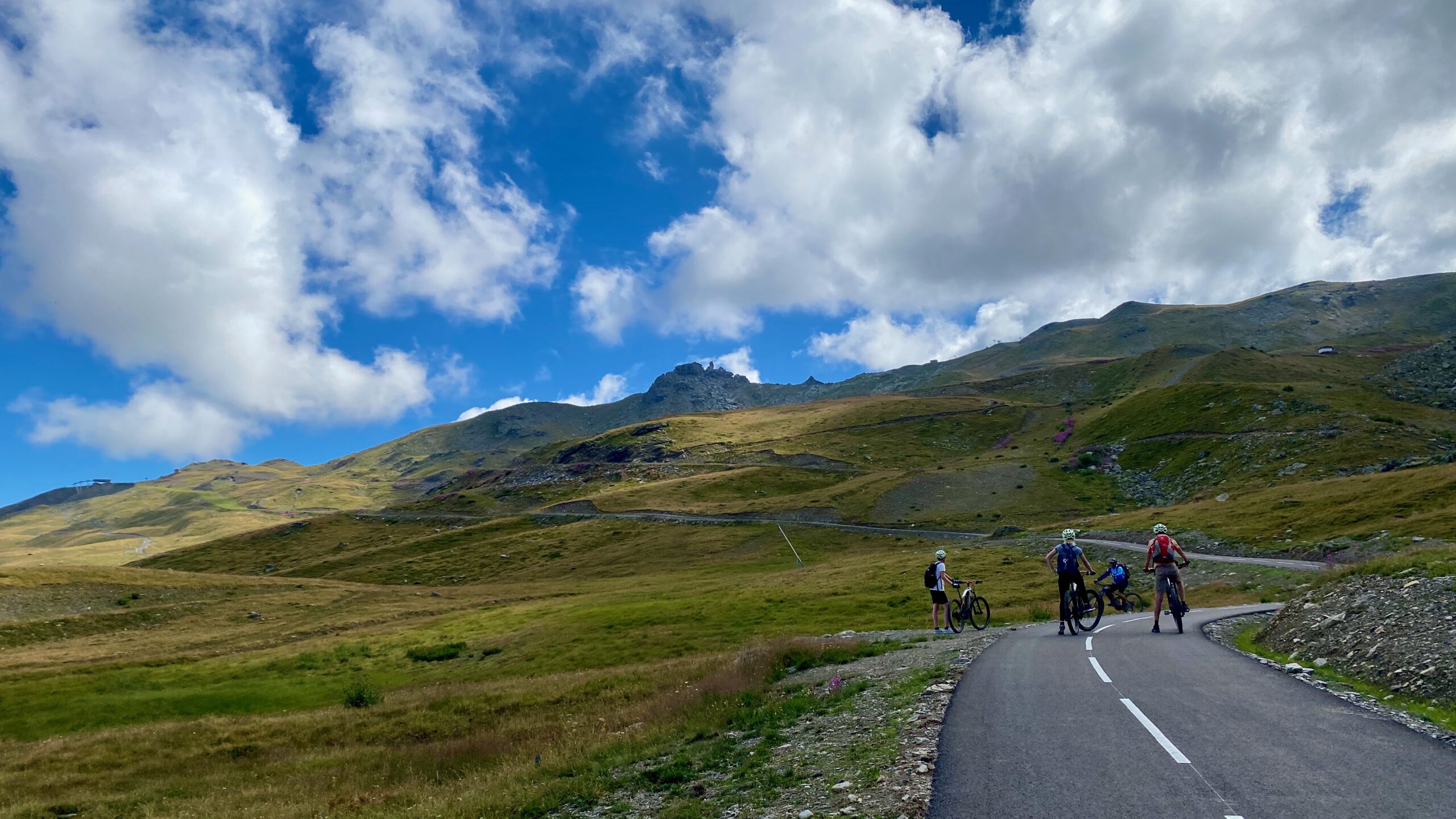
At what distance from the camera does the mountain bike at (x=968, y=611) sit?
29.4m

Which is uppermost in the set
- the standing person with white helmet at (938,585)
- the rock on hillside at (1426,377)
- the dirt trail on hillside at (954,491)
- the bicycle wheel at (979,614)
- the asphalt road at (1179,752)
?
the rock on hillside at (1426,377)

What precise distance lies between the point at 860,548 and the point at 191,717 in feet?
244

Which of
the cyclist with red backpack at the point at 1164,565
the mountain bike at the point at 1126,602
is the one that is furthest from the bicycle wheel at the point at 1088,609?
the mountain bike at the point at 1126,602

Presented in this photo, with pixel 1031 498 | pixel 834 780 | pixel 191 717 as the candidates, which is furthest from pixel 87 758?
pixel 1031 498

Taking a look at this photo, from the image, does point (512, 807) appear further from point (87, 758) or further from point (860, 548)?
point (860, 548)

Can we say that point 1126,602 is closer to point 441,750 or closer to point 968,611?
point 968,611

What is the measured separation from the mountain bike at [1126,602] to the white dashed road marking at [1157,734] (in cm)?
1725

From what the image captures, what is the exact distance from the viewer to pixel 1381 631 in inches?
608

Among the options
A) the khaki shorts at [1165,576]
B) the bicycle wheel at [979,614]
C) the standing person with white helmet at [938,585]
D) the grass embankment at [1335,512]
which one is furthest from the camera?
the grass embankment at [1335,512]

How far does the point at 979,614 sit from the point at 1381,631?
632 inches

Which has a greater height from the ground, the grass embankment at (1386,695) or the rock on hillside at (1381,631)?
the rock on hillside at (1381,631)

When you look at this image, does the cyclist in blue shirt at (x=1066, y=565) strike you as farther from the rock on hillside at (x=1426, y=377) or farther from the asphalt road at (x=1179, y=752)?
the rock on hillside at (x=1426, y=377)

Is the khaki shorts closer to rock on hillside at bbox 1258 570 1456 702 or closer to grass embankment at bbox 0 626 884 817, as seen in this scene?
rock on hillside at bbox 1258 570 1456 702

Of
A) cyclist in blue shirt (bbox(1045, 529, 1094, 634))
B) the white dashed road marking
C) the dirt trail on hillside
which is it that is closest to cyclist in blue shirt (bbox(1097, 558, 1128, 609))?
cyclist in blue shirt (bbox(1045, 529, 1094, 634))
